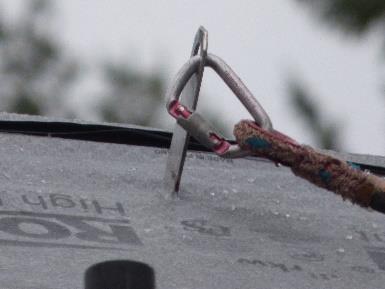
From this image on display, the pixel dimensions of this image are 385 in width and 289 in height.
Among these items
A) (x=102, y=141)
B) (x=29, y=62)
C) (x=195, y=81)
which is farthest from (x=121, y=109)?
(x=195, y=81)

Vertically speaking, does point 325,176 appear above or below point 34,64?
above

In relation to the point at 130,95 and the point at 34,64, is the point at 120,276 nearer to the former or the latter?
the point at 130,95

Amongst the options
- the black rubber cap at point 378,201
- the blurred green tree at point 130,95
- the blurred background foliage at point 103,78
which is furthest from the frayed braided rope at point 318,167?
the blurred green tree at point 130,95

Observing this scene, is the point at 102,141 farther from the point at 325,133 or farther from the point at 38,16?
the point at 38,16

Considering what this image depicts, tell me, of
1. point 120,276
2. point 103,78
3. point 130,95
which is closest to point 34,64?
point 103,78

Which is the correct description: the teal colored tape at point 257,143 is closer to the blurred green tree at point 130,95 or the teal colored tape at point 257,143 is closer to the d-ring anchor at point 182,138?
the d-ring anchor at point 182,138

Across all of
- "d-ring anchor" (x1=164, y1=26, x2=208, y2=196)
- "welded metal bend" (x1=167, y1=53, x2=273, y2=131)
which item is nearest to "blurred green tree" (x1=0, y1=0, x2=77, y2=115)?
"d-ring anchor" (x1=164, y1=26, x2=208, y2=196)

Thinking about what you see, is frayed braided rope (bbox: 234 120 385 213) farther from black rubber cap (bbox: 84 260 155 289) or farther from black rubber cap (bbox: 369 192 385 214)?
black rubber cap (bbox: 84 260 155 289)
